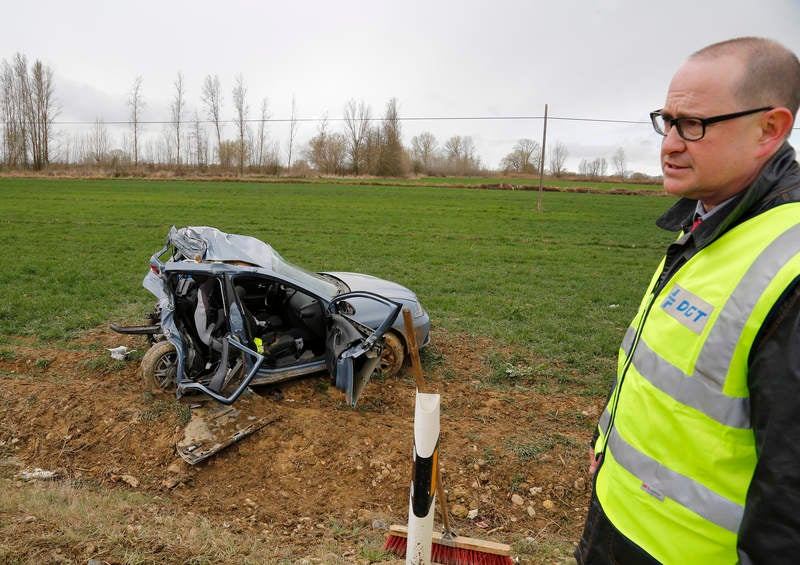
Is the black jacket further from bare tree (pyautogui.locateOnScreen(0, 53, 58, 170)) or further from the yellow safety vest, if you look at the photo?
bare tree (pyautogui.locateOnScreen(0, 53, 58, 170))

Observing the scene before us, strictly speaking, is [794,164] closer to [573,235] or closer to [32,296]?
[32,296]

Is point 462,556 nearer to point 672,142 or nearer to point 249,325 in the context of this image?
point 672,142

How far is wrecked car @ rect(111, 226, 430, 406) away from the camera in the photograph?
5.07m

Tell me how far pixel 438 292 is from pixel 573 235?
10.5 metres

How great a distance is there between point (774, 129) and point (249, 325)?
4563 mm

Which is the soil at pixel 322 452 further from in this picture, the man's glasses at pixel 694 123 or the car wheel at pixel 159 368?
the man's glasses at pixel 694 123

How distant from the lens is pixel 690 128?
1.52m

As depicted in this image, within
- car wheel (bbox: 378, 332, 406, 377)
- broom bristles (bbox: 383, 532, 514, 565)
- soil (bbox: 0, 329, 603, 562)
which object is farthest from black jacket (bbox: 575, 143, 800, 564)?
car wheel (bbox: 378, 332, 406, 377)

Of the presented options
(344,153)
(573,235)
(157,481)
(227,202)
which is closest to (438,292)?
(157,481)

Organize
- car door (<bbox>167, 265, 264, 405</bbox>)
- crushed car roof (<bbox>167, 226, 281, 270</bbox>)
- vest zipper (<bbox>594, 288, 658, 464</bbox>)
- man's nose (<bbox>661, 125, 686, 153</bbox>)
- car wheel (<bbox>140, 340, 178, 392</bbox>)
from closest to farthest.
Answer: man's nose (<bbox>661, 125, 686, 153</bbox>) → vest zipper (<bbox>594, 288, 658, 464</bbox>) → car door (<bbox>167, 265, 264, 405</bbox>) → car wheel (<bbox>140, 340, 178, 392</bbox>) → crushed car roof (<bbox>167, 226, 281, 270</bbox>)

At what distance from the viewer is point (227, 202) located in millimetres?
27062

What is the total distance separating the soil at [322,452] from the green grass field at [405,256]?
1616mm

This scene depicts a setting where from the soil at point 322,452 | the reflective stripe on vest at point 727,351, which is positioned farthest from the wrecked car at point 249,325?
the reflective stripe on vest at point 727,351

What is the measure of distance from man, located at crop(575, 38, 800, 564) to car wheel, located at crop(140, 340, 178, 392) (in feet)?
15.9
